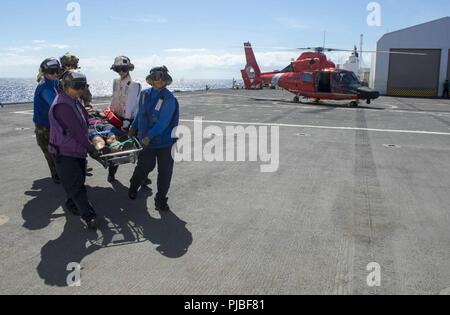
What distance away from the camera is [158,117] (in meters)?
5.22

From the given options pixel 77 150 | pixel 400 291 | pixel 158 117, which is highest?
pixel 158 117

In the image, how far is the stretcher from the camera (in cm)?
505

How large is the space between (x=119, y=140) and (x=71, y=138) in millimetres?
1329

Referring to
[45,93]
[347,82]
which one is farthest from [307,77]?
[45,93]

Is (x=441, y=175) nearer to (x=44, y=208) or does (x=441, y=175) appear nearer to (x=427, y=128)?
(x=44, y=208)

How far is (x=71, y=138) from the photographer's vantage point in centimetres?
458

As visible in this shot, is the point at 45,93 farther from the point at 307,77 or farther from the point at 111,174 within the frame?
the point at 307,77

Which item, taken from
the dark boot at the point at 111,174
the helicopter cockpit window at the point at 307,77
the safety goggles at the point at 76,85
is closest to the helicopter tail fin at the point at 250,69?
the helicopter cockpit window at the point at 307,77

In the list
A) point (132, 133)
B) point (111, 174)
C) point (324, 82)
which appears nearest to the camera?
point (132, 133)

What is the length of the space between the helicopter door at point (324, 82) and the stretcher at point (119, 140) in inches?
775

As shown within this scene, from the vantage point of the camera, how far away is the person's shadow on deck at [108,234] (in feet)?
12.6

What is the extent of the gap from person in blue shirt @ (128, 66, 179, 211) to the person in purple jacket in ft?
2.70
